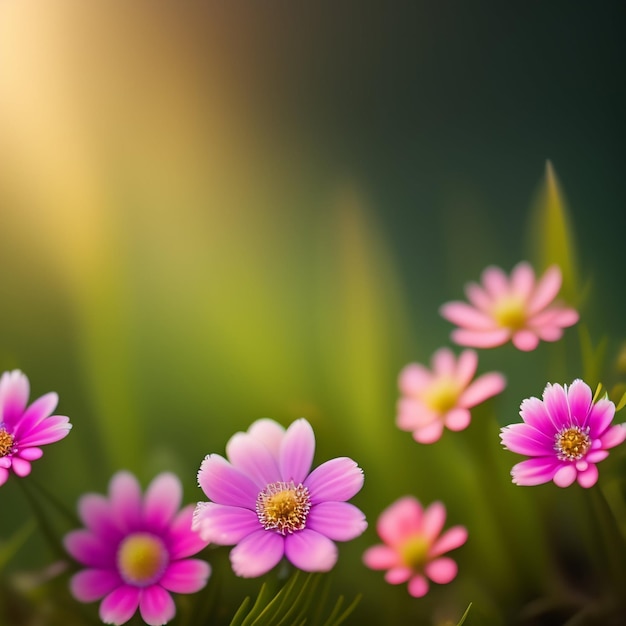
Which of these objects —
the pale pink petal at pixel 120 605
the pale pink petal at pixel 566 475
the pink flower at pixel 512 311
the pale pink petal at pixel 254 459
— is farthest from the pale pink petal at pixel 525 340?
the pale pink petal at pixel 120 605

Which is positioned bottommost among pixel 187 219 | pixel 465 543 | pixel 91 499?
pixel 465 543

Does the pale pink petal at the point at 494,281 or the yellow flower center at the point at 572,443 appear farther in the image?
the pale pink petal at the point at 494,281

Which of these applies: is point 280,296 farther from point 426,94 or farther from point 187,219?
point 426,94

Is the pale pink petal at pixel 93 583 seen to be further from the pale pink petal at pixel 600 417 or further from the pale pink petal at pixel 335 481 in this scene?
the pale pink petal at pixel 600 417

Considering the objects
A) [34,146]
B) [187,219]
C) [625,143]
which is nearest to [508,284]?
[625,143]

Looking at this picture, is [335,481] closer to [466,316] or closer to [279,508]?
[279,508]

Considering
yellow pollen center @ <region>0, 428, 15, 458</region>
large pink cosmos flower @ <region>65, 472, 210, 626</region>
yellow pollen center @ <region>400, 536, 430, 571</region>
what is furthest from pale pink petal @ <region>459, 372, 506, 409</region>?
yellow pollen center @ <region>0, 428, 15, 458</region>
